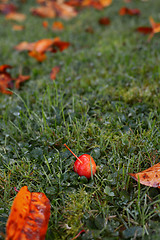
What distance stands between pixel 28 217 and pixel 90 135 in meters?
0.88

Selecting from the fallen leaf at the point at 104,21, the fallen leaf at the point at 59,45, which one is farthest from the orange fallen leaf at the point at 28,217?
the fallen leaf at the point at 104,21

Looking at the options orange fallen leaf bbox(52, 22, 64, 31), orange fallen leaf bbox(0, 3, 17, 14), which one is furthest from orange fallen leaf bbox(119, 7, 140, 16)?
orange fallen leaf bbox(0, 3, 17, 14)

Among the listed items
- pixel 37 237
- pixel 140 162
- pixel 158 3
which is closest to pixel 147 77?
pixel 140 162

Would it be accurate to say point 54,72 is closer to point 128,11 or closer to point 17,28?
point 17,28

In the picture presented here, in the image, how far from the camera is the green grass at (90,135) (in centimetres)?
139

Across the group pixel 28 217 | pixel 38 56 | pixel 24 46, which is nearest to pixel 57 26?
pixel 24 46

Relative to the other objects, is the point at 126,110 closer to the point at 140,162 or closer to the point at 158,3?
the point at 140,162

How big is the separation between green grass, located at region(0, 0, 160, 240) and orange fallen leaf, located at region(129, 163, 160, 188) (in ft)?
0.18

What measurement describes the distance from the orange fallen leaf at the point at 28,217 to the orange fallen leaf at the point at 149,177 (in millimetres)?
588

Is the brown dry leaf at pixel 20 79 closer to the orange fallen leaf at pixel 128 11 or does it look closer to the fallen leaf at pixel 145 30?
the fallen leaf at pixel 145 30

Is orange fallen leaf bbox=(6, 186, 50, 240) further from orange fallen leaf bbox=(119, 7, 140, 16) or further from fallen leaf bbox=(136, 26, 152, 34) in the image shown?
orange fallen leaf bbox=(119, 7, 140, 16)

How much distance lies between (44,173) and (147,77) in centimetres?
165

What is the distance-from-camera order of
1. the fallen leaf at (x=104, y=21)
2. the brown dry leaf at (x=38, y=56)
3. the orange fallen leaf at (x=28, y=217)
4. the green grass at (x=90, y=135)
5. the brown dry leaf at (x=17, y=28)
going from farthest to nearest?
the brown dry leaf at (x=17, y=28), the fallen leaf at (x=104, y=21), the brown dry leaf at (x=38, y=56), the green grass at (x=90, y=135), the orange fallen leaf at (x=28, y=217)

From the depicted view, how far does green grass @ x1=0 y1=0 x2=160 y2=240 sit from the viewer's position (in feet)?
4.57
